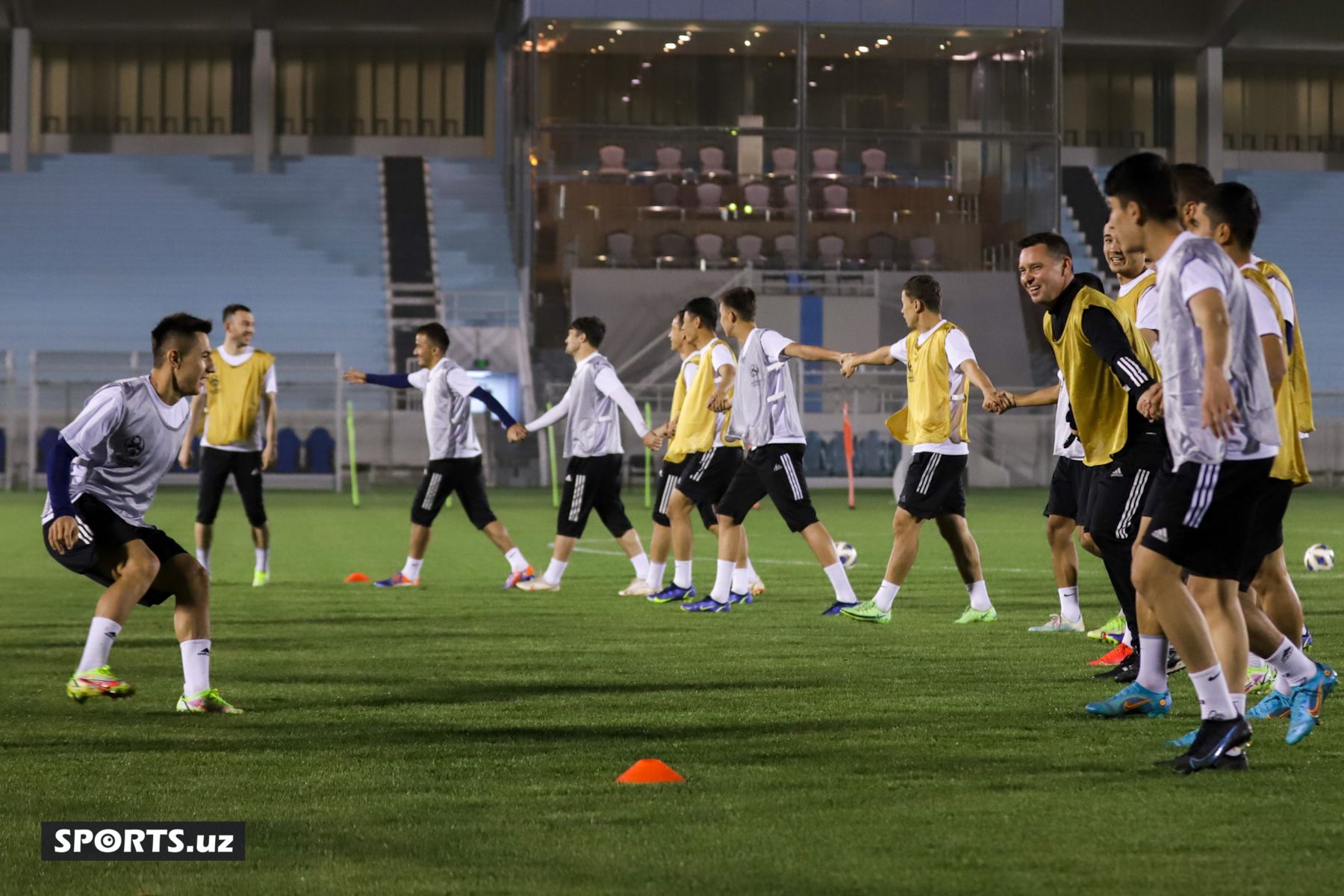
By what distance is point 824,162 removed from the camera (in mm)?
37062

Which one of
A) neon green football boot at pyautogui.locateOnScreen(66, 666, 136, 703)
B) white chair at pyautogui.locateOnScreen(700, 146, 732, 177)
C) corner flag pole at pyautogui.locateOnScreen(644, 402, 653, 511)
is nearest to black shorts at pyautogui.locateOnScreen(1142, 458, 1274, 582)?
neon green football boot at pyautogui.locateOnScreen(66, 666, 136, 703)

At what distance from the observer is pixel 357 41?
4600 cm

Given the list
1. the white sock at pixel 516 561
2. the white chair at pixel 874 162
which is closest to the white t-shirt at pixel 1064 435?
the white sock at pixel 516 561

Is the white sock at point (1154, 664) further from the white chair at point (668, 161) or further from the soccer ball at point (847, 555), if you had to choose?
the white chair at point (668, 161)

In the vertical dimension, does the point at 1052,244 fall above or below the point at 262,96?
below

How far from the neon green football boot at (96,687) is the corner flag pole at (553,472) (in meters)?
18.6

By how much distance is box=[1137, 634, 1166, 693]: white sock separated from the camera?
653 centimetres

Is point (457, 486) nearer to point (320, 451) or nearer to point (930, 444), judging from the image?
point (930, 444)

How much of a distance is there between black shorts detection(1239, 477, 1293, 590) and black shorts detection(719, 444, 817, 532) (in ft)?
16.0

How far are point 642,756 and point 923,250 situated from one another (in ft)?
104

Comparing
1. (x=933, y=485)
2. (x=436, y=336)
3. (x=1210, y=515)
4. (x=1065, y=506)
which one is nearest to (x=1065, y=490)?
(x=1065, y=506)

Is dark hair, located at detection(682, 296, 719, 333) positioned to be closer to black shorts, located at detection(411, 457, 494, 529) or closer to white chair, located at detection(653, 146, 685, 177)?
black shorts, located at detection(411, 457, 494, 529)

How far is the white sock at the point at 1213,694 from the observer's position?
17.2 ft

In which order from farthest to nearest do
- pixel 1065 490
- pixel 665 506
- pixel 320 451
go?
pixel 320 451, pixel 665 506, pixel 1065 490
